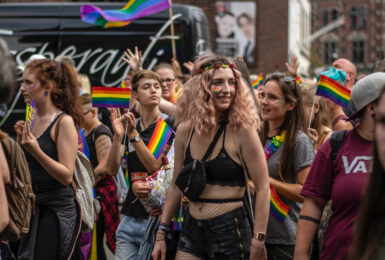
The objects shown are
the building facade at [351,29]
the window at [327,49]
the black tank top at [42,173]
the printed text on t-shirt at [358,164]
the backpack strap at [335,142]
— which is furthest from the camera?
the window at [327,49]

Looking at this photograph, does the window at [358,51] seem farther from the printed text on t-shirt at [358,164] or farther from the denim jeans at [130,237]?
the printed text on t-shirt at [358,164]

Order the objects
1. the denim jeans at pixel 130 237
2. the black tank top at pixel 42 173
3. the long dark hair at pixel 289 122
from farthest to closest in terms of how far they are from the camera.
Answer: the denim jeans at pixel 130 237
the black tank top at pixel 42 173
the long dark hair at pixel 289 122

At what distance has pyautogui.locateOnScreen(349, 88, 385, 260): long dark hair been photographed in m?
2.33

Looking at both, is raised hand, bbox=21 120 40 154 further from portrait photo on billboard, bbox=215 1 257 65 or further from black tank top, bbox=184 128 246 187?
portrait photo on billboard, bbox=215 1 257 65

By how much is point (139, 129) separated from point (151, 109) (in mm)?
193

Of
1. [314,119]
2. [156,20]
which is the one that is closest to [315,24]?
[156,20]

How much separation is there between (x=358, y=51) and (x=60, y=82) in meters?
80.1

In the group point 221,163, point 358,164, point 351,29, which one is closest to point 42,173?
point 221,163

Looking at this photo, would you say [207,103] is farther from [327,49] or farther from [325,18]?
[327,49]

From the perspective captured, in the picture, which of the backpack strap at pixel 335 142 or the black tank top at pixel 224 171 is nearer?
the backpack strap at pixel 335 142

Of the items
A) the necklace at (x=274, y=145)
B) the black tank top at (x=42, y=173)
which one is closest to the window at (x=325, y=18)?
the necklace at (x=274, y=145)

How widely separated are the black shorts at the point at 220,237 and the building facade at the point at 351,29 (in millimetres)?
78553

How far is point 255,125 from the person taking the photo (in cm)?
414

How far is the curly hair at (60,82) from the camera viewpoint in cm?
495
